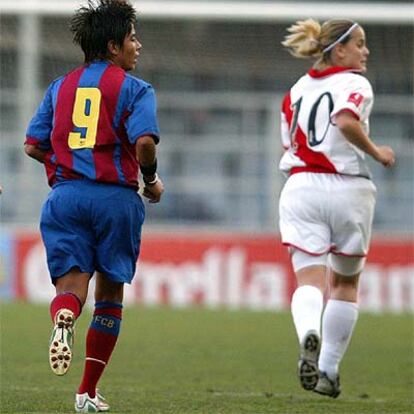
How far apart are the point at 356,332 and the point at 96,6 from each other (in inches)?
309

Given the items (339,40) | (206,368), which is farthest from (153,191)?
(206,368)

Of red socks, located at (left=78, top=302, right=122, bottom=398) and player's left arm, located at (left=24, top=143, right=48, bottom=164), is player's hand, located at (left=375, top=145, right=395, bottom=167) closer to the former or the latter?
red socks, located at (left=78, top=302, right=122, bottom=398)

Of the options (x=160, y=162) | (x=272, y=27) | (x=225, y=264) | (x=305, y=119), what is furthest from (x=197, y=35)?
(x=305, y=119)

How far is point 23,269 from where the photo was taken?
61.3 ft

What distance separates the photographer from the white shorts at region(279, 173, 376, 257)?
7.51 m

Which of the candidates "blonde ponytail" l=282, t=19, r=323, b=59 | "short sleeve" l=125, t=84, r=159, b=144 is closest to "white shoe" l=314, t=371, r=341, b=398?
"blonde ponytail" l=282, t=19, r=323, b=59

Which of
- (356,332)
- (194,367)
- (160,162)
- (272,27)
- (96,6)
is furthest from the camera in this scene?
(272,27)

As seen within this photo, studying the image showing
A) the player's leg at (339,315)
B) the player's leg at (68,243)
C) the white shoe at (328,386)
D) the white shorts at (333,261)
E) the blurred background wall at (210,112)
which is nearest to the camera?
the player's leg at (68,243)

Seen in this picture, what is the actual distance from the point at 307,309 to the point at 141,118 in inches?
57.2

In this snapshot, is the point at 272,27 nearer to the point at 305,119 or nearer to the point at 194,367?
the point at 194,367

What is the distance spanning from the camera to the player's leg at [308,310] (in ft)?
22.5

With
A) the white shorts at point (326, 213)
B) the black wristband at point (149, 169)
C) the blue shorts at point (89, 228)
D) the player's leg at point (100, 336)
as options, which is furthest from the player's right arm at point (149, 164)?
the white shorts at point (326, 213)

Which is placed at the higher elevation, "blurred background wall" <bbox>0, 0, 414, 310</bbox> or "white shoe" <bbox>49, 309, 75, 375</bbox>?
"blurred background wall" <bbox>0, 0, 414, 310</bbox>

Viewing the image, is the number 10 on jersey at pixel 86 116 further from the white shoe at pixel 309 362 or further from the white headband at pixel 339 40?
the white headband at pixel 339 40
